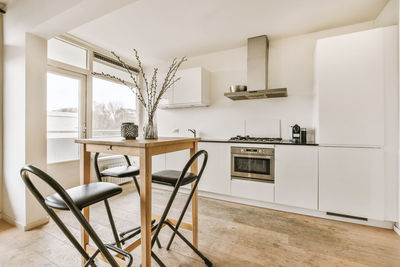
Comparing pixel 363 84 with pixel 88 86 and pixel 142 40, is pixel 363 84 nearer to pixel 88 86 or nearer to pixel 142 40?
pixel 142 40

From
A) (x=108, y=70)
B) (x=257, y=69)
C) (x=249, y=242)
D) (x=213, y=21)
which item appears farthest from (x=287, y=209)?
(x=108, y=70)

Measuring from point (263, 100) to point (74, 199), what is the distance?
3.10m

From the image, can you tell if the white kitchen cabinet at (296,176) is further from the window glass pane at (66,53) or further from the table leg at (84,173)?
the window glass pane at (66,53)

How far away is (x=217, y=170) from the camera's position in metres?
3.04

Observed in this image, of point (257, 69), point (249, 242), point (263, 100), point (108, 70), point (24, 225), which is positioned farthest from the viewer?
point (108, 70)

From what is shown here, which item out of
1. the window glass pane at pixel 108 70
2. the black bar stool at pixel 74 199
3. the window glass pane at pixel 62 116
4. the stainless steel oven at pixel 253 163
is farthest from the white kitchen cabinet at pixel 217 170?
the window glass pane at pixel 108 70

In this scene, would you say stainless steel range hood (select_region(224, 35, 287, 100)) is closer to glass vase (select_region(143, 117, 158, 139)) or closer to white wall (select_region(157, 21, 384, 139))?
white wall (select_region(157, 21, 384, 139))

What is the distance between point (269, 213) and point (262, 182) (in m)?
0.42

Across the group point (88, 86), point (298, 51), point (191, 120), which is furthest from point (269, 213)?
point (88, 86)

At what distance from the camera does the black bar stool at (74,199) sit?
93 centimetres

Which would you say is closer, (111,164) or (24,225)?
(24,225)

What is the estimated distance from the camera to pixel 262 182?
8.91ft

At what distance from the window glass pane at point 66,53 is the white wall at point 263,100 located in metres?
1.94

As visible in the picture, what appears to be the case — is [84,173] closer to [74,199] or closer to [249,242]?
[74,199]
